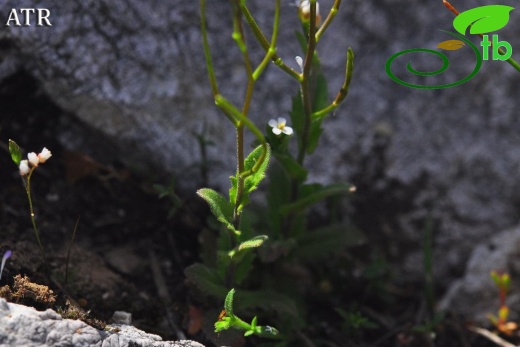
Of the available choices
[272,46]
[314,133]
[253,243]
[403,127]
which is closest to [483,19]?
[403,127]

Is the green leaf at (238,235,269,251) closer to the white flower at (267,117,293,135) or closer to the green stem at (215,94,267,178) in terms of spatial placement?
the green stem at (215,94,267,178)

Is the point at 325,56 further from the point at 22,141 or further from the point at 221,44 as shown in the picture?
the point at 22,141

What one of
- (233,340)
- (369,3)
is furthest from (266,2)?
(233,340)

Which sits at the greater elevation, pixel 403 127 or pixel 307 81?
pixel 307 81

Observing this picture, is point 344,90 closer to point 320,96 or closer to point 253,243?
point 320,96

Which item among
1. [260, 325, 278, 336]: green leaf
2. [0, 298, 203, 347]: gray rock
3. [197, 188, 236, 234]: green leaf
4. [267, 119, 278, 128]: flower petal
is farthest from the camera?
[267, 119, 278, 128]: flower petal

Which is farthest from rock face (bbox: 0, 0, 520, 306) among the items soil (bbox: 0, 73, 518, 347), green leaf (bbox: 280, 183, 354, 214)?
green leaf (bbox: 280, 183, 354, 214)
